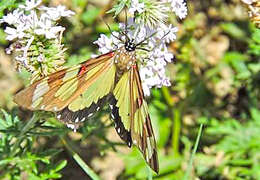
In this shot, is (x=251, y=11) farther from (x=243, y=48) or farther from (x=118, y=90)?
(x=243, y=48)

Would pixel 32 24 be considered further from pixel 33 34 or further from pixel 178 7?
pixel 178 7

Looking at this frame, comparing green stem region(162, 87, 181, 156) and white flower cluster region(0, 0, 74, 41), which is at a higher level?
white flower cluster region(0, 0, 74, 41)

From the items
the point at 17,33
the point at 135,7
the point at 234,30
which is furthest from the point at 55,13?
the point at 234,30

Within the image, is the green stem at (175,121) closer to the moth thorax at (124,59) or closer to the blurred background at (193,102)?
the blurred background at (193,102)

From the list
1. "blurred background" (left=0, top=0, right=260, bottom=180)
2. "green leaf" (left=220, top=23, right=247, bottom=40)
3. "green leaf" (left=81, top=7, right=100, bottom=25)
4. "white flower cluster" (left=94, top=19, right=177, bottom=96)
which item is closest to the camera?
"white flower cluster" (left=94, top=19, right=177, bottom=96)

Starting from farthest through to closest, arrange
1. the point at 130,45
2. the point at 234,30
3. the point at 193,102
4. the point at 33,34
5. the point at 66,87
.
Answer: the point at 234,30, the point at 193,102, the point at 130,45, the point at 33,34, the point at 66,87

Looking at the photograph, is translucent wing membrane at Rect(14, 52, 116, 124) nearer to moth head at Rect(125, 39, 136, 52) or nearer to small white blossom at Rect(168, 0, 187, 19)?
moth head at Rect(125, 39, 136, 52)

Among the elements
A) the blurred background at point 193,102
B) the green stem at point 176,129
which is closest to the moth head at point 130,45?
the blurred background at point 193,102

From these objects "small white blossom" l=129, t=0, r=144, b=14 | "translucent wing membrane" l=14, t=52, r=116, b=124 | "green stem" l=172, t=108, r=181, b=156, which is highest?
"small white blossom" l=129, t=0, r=144, b=14

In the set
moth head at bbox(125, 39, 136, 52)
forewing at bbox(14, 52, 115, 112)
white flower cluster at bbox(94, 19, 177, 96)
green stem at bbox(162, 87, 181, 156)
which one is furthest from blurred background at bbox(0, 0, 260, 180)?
forewing at bbox(14, 52, 115, 112)
